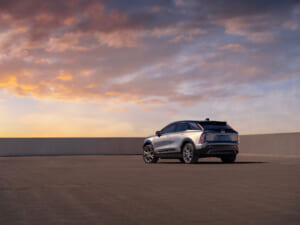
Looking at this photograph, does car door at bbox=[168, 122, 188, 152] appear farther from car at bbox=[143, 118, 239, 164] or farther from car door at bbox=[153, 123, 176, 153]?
car door at bbox=[153, 123, 176, 153]

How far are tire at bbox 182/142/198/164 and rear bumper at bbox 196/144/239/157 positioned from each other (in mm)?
248

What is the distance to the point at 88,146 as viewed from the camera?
36.6 metres

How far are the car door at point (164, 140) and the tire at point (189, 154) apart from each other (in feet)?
2.83

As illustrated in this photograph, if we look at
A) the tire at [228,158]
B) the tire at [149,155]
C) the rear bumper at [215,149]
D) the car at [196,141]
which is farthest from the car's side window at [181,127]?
the tire at [228,158]

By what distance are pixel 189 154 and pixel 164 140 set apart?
1655 millimetres

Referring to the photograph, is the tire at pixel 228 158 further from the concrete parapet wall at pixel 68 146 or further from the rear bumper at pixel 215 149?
the concrete parapet wall at pixel 68 146

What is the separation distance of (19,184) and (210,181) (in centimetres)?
425

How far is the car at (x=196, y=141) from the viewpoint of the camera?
1844 cm

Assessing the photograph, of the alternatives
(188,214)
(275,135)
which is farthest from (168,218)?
(275,135)

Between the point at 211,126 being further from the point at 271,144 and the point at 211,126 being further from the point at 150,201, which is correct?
the point at 271,144

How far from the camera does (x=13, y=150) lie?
34.8 m

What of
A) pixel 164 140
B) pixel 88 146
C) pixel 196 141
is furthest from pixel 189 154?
A: pixel 88 146

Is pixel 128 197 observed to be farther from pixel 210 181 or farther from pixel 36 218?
pixel 210 181

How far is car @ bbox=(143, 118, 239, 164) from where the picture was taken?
18438 millimetres
